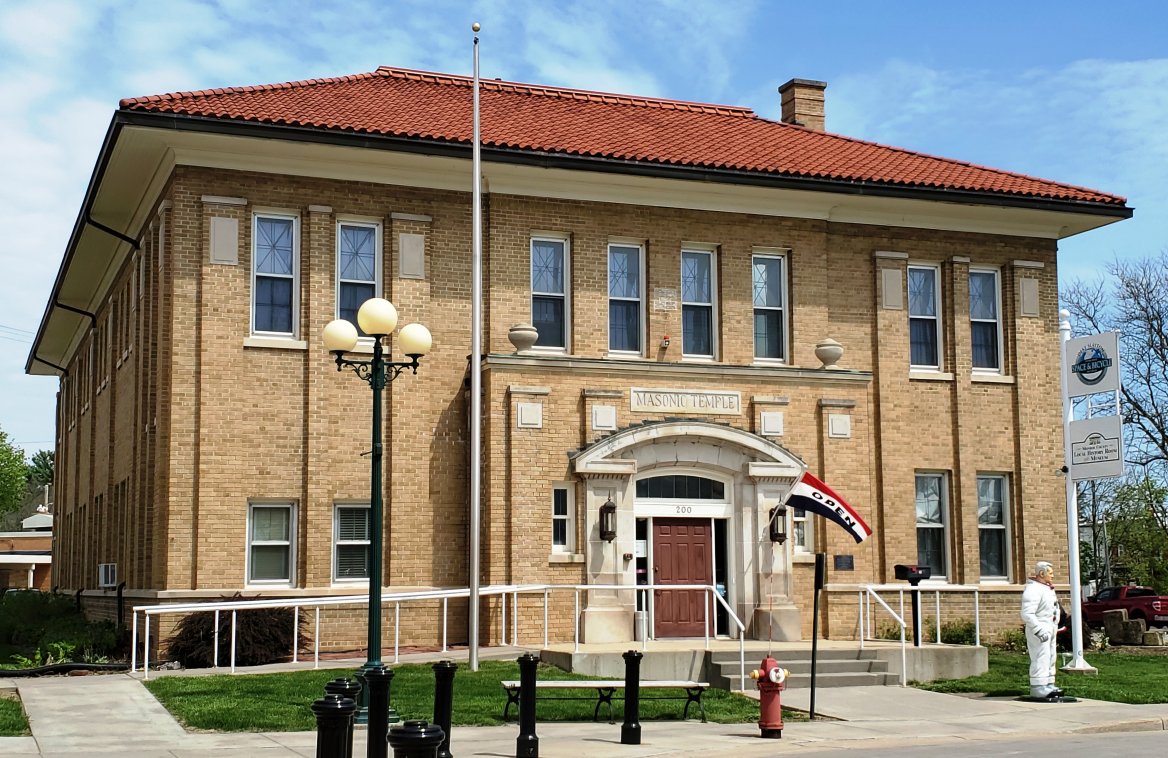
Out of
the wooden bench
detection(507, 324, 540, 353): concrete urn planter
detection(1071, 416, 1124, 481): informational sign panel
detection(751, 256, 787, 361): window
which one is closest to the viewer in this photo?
the wooden bench

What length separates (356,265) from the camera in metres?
22.8

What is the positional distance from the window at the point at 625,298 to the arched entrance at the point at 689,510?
2150 mm

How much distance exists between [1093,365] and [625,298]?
7.63 m

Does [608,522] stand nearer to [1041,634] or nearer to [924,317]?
[1041,634]

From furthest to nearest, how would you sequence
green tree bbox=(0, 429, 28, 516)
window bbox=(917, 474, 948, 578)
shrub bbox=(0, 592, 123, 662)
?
green tree bbox=(0, 429, 28, 516) < window bbox=(917, 474, 948, 578) < shrub bbox=(0, 592, 123, 662)

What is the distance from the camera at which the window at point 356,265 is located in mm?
22625

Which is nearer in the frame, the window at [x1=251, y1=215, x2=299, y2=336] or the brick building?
the brick building

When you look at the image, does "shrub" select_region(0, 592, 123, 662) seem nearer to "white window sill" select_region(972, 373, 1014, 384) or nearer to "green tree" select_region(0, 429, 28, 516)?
"white window sill" select_region(972, 373, 1014, 384)

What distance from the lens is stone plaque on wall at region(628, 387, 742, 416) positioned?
74.6 feet

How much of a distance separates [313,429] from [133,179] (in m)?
5.70

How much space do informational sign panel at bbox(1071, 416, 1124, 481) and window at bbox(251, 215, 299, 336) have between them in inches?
481

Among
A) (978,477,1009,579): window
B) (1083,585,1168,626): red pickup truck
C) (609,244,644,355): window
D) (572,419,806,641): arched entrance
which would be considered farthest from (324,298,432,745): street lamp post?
(1083,585,1168,626): red pickup truck

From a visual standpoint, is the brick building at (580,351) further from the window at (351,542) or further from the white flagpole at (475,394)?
the white flagpole at (475,394)

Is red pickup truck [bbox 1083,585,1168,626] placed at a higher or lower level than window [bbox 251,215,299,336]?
lower
